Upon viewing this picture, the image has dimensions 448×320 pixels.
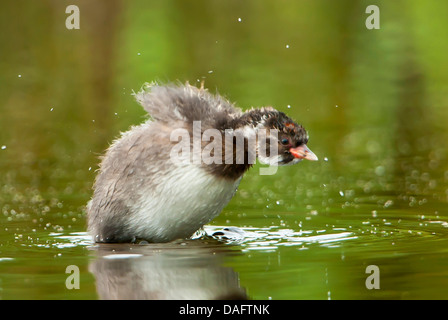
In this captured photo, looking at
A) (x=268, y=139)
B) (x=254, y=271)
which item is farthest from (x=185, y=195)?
(x=254, y=271)

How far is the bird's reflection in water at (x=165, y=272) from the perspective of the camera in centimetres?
709

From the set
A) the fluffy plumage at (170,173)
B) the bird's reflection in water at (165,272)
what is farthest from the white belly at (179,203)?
the bird's reflection in water at (165,272)

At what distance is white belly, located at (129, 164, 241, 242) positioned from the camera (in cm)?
924

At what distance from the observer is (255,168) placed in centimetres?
1435

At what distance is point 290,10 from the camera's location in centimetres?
2228

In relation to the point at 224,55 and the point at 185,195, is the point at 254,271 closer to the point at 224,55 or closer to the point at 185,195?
the point at 185,195

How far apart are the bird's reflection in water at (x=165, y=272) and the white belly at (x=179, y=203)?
0.65 ft

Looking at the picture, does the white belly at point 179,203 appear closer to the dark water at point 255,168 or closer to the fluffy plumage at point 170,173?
the fluffy plumage at point 170,173

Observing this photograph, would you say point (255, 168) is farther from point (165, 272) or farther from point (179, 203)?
point (165, 272)

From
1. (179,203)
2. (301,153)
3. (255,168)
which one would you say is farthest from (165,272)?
(255,168)

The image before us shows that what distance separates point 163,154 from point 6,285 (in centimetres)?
242

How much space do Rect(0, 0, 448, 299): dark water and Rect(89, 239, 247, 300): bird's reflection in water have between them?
0.06ft
